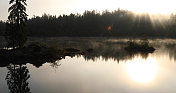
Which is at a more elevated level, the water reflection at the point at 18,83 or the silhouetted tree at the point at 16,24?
the silhouetted tree at the point at 16,24

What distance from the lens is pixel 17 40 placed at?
150 feet

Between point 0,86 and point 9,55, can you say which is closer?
point 0,86

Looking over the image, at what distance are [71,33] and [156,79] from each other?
6231 inches

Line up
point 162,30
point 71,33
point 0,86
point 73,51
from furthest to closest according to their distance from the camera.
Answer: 1. point 71,33
2. point 162,30
3. point 73,51
4. point 0,86

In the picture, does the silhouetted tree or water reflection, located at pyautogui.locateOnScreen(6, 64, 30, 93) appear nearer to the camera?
water reflection, located at pyautogui.locateOnScreen(6, 64, 30, 93)

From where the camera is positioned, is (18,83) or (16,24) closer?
(18,83)

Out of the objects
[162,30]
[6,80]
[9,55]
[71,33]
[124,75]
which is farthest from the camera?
[71,33]

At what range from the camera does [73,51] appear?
6019 centimetres

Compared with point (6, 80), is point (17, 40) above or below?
above

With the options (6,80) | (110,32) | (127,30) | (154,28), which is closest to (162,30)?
(154,28)

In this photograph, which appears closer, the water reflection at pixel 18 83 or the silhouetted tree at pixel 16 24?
the water reflection at pixel 18 83

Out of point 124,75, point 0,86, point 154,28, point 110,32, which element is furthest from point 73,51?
point 154,28

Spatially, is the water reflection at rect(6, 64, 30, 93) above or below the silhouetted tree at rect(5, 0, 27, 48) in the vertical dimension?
below

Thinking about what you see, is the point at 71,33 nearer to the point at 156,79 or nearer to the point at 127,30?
the point at 127,30
